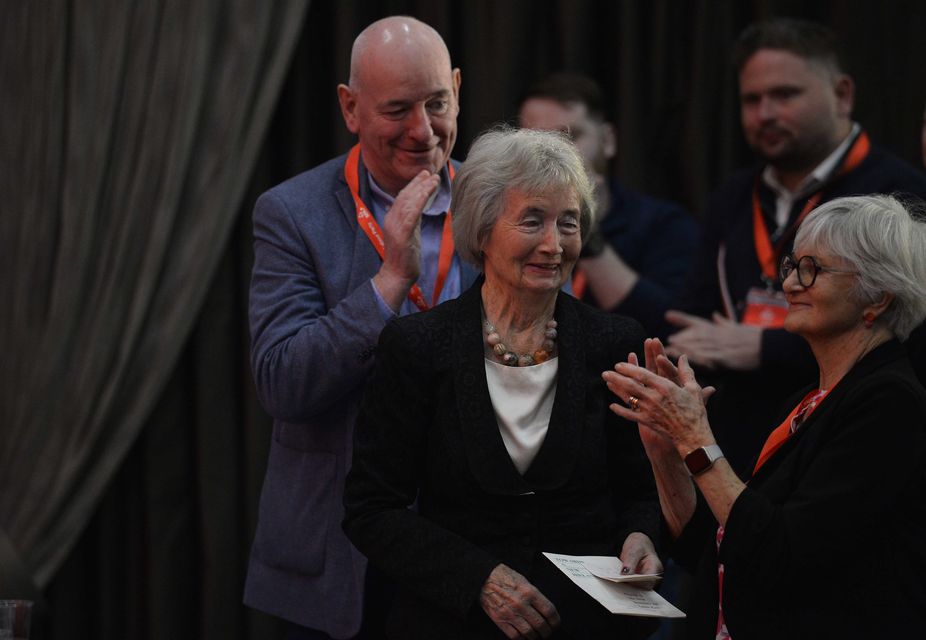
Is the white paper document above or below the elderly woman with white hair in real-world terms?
below

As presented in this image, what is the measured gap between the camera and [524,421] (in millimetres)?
2387

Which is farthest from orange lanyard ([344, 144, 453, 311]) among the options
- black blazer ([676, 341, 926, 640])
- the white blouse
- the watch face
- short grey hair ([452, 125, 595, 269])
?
black blazer ([676, 341, 926, 640])

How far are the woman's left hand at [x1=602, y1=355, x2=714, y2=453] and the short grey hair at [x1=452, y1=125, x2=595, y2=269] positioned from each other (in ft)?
1.19

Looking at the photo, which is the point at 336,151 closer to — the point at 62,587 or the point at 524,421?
the point at 62,587

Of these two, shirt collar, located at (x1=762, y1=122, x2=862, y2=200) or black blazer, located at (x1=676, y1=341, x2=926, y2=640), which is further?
shirt collar, located at (x1=762, y1=122, x2=862, y2=200)

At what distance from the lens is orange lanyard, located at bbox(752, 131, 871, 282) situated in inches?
136

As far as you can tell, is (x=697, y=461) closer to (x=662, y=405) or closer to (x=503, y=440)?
(x=662, y=405)

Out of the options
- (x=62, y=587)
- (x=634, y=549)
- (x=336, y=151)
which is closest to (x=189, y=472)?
(x=62, y=587)

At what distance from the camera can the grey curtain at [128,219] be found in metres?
4.27

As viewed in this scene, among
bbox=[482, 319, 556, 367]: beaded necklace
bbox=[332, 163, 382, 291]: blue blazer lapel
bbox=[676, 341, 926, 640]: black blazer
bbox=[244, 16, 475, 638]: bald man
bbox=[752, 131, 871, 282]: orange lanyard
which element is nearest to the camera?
bbox=[676, 341, 926, 640]: black blazer

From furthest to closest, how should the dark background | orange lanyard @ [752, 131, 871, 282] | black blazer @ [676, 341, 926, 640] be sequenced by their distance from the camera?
the dark background, orange lanyard @ [752, 131, 871, 282], black blazer @ [676, 341, 926, 640]

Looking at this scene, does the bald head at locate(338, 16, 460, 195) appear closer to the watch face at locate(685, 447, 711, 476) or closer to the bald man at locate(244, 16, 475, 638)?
the bald man at locate(244, 16, 475, 638)

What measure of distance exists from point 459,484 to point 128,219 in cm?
232

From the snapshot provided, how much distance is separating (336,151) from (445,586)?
2432 millimetres
